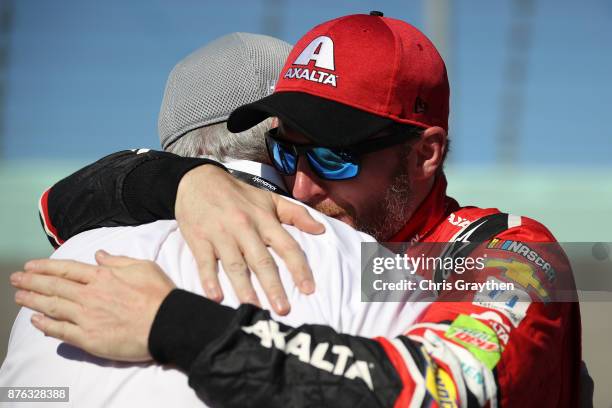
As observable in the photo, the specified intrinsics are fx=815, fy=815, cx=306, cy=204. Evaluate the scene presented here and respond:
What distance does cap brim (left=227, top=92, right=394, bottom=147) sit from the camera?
2354 mm

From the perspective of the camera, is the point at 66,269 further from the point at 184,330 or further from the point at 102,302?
the point at 184,330

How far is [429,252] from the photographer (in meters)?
2.64

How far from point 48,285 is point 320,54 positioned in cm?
118

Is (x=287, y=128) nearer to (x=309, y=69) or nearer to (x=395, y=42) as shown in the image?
(x=309, y=69)

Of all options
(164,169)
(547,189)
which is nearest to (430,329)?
(164,169)

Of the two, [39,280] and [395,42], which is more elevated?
[395,42]

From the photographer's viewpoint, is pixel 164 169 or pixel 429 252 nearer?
pixel 164 169

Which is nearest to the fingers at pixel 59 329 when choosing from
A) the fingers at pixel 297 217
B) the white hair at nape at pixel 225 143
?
the fingers at pixel 297 217

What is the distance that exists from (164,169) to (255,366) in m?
0.76

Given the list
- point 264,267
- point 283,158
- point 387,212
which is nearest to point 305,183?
point 283,158

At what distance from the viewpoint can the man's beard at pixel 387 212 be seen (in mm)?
2561

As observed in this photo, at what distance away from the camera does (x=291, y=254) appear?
1714mm

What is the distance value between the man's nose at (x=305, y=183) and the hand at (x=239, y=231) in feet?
1.50

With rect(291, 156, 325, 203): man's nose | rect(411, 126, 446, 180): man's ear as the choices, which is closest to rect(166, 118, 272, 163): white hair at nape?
rect(291, 156, 325, 203): man's nose
